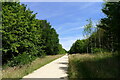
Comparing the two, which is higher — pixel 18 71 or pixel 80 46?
pixel 80 46

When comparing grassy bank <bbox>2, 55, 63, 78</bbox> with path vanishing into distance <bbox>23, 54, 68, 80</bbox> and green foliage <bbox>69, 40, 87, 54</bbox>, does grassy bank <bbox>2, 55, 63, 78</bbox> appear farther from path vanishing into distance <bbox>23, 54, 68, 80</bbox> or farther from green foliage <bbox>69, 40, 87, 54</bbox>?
green foliage <bbox>69, 40, 87, 54</bbox>

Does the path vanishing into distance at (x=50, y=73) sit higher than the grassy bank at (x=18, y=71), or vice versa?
the grassy bank at (x=18, y=71)

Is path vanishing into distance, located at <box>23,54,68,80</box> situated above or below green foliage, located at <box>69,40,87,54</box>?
below

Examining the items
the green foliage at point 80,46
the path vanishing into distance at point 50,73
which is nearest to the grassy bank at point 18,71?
the path vanishing into distance at point 50,73

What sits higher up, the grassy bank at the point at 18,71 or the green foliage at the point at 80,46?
the green foliage at the point at 80,46

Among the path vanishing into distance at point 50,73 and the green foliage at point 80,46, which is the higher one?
the green foliage at point 80,46

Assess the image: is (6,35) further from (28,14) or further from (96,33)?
(96,33)

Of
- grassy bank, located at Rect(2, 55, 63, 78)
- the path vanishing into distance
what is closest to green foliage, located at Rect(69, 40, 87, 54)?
the path vanishing into distance

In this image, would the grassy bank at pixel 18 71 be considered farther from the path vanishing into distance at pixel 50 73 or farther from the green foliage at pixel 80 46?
the green foliage at pixel 80 46

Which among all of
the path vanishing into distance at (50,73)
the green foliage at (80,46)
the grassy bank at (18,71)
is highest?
the green foliage at (80,46)

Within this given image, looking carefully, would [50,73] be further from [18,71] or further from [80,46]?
[80,46]

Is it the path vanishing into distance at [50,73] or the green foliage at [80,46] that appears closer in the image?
the path vanishing into distance at [50,73]

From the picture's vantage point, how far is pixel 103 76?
6.47 meters

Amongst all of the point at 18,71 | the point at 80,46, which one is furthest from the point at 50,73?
the point at 80,46
